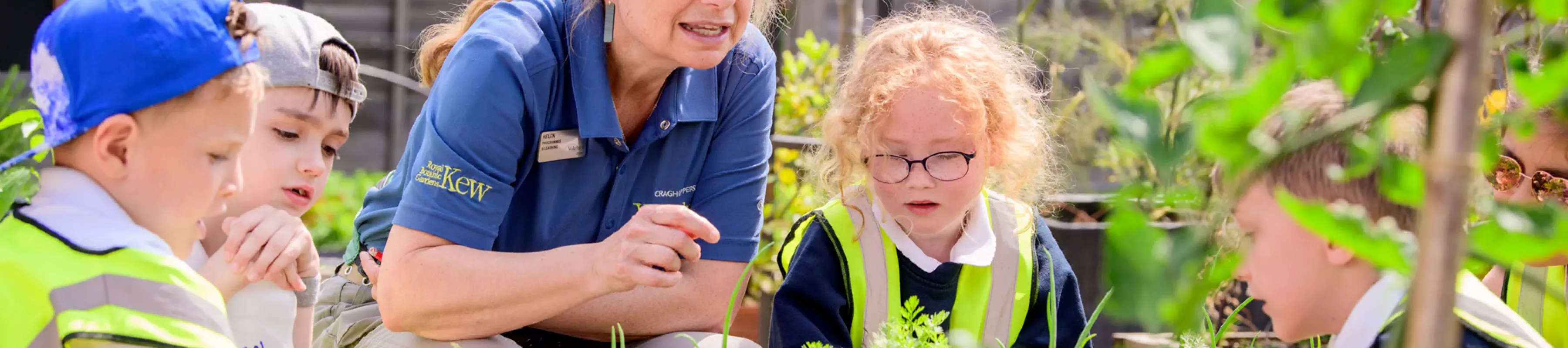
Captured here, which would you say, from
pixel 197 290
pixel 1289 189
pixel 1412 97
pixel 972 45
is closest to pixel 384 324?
pixel 197 290

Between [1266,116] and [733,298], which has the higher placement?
[1266,116]

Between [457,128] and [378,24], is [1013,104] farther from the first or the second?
[378,24]

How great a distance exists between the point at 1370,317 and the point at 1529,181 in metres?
0.75

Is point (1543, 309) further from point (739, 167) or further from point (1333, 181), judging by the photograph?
point (739, 167)

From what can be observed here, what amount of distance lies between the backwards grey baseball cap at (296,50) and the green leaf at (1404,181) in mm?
1540

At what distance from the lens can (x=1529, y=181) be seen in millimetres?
1810

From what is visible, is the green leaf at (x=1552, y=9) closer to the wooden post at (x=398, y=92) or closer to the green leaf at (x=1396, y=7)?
the green leaf at (x=1396, y=7)

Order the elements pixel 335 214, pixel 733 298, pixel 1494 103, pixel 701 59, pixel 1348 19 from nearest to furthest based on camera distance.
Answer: pixel 1348 19, pixel 733 298, pixel 701 59, pixel 1494 103, pixel 335 214

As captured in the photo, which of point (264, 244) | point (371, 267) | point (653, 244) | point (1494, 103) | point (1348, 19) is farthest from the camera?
point (1494, 103)

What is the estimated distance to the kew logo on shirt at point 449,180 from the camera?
163cm

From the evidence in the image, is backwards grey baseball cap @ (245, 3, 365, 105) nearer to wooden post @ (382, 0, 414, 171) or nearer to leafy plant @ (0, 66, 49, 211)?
leafy plant @ (0, 66, 49, 211)

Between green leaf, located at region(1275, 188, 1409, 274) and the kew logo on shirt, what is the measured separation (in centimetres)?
135

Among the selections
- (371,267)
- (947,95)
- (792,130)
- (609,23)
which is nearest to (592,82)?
(609,23)

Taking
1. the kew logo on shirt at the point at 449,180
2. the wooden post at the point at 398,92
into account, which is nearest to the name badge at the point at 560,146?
the kew logo on shirt at the point at 449,180
